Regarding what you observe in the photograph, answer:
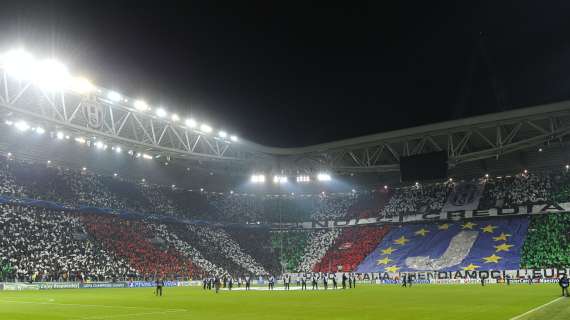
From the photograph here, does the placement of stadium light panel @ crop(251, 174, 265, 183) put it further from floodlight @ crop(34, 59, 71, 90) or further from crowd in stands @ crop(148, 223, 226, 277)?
floodlight @ crop(34, 59, 71, 90)

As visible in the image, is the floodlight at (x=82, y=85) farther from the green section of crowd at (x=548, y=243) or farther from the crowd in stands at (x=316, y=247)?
the green section of crowd at (x=548, y=243)

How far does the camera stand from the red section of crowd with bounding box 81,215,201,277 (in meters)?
62.6

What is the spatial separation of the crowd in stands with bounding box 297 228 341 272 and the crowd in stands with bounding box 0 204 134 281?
29.4 meters

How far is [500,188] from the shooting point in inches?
2963

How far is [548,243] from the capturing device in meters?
62.9

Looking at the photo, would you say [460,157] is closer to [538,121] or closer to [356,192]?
[538,121]


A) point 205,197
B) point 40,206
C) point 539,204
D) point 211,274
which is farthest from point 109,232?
point 539,204

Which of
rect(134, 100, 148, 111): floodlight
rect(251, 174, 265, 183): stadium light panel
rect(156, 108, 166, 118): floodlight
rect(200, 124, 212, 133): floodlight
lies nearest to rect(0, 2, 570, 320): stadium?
rect(134, 100, 148, 111): floodlight

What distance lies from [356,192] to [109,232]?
4237cm

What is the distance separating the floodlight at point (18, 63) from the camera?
32.5 m

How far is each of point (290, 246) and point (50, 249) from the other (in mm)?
40385

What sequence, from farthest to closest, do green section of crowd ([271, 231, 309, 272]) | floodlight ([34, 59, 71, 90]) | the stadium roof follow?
green section of crowd ([271, 231, 309, 272]) → the stadium roof → floodlight ([34, 59, 71, 90])

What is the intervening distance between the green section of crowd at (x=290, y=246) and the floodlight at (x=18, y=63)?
5451 centimetres

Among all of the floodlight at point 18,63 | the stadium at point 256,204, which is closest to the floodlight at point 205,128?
the stadium at point 256,204
